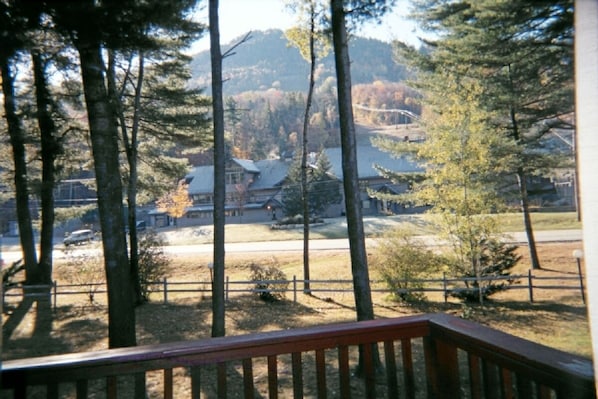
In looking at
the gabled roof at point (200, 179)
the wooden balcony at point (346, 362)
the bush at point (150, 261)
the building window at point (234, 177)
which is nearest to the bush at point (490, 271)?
the wooden balcony at point (346, 362)

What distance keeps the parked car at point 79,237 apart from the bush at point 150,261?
500 millimetres

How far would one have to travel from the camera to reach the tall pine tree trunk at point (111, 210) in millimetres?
2703

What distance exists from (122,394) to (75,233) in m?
1.64

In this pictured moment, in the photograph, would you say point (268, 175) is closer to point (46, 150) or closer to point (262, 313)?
point (262, 313)

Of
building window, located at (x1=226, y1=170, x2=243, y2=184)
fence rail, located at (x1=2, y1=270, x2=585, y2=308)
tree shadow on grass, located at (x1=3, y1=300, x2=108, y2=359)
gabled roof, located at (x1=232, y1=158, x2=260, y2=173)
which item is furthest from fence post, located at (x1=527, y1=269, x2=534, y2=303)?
tree shadow on grass, located at (x1=3, y1=300, x2=108, y2=359)

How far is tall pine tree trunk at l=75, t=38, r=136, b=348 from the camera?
2703mm

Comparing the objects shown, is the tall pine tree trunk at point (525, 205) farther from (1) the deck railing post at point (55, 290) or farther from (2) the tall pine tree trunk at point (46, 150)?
(1) the deck railing post at point (55, 290)

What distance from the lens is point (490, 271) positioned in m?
4.04

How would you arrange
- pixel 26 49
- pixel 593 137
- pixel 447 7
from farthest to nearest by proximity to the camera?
pixel 447 7 < pixel 26 49 < pixel 593 137

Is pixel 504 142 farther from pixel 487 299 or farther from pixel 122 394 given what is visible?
pixel 122 394

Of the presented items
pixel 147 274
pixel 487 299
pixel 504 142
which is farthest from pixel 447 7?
pixel 147 274

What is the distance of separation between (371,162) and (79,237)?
2.76 m

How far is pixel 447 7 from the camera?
2.30m

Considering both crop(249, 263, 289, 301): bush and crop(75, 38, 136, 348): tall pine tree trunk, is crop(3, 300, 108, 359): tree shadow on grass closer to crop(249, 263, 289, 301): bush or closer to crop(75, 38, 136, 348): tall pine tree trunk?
crop(75, 38, 136, 348): tall pine tree trunk
